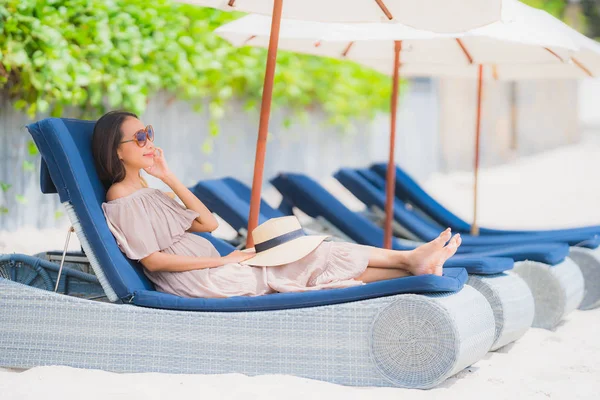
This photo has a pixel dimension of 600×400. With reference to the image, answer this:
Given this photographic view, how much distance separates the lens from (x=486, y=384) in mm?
3928

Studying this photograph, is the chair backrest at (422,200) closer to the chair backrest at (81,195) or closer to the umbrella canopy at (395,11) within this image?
the umbrella canopy at (395,11)

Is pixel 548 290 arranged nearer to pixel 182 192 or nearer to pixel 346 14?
pixel 346 14

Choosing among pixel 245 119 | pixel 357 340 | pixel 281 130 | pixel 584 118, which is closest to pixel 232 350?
pixel 357 340

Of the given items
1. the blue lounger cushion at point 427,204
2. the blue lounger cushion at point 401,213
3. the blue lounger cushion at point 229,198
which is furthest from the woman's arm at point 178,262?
the blue lounger cushion at point 427,204

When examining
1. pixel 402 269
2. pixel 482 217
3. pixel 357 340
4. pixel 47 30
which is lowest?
pixel 482 217

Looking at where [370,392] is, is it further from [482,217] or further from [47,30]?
[482,217]

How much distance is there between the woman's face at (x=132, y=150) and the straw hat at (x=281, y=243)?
2.09ft

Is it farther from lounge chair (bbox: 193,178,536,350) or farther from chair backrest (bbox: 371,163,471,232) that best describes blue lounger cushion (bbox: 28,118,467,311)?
chair backrest (bbox: 371,163,471,232)

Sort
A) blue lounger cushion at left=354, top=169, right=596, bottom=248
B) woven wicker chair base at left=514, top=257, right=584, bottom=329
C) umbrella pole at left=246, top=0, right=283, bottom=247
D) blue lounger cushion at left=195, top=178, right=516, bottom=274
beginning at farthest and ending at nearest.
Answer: blue lounger cushion at left=354, top=169, right=596, bottom=248, blue lounger cushion at left=195, top=178, right=516, bottom=274, woven wicker chair base at left=514, top=257, right=584, bottom=329, umbrella pole at left=246, top=0, right=283, bottom=247

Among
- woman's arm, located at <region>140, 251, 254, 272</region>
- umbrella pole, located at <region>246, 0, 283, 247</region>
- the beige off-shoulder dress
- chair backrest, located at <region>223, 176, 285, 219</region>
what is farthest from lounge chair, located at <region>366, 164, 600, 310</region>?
woman's arm, located at <region>140, 251, 254, 272</region>

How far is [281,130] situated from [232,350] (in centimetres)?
762

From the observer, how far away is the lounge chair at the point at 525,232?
6.20 metres

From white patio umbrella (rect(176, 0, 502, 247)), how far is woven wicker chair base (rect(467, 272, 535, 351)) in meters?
1.21

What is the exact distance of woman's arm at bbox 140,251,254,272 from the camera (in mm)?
4086
